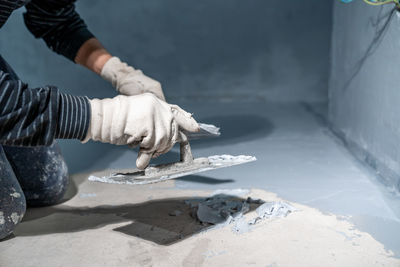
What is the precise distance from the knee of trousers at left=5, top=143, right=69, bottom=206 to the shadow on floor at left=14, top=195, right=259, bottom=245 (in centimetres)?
6

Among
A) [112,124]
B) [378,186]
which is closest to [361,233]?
[378,186]

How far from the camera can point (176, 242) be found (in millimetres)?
1573

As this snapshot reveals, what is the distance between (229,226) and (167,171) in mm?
362

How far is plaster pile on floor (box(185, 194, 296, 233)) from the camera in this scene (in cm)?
170

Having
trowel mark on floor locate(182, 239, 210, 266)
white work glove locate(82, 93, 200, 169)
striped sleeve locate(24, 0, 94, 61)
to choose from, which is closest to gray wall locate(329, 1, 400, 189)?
trowel mark on floor locate(182, 239, 210, 266)

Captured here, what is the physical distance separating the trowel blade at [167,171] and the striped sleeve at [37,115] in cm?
19

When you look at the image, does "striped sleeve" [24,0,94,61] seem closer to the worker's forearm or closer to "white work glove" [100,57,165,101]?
the worker's forearm

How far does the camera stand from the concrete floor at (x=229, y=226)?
146 cm

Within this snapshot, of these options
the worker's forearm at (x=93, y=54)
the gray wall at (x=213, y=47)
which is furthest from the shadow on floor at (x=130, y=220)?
the gray wall at (x=213, y=47)

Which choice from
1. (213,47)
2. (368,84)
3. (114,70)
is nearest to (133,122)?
(114,70)

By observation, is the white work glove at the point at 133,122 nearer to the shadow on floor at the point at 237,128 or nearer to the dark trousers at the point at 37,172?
the dark trousers at the point at 37,172

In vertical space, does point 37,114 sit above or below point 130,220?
above

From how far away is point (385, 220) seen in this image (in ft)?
5.65

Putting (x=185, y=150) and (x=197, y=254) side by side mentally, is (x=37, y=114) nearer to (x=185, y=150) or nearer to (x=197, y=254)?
(x=185, y=150)
